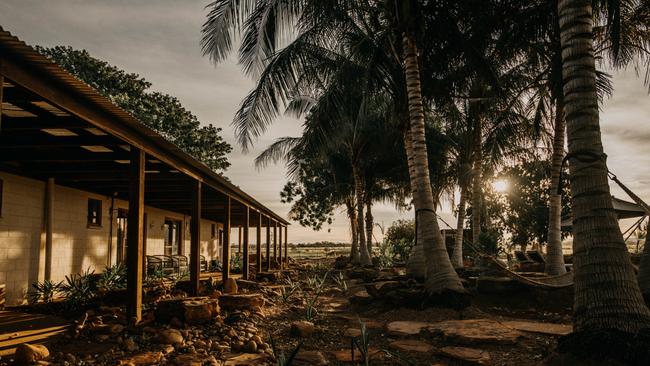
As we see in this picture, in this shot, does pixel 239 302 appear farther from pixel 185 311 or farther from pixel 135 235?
pixel 135 235

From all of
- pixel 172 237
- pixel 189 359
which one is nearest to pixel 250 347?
pixel 189 359

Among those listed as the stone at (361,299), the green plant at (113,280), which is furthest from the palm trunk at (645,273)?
the green plant at (113,280)

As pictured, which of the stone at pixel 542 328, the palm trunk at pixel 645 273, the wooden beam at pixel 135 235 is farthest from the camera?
the wooden beam at pixel 135 235

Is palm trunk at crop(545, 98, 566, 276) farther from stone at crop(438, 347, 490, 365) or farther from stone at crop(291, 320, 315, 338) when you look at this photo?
stone at crop(291, 320, 315, 338)

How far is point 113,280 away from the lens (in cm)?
940

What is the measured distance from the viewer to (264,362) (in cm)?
439

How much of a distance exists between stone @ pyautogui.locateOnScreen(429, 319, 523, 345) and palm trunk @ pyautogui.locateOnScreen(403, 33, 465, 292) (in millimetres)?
1753

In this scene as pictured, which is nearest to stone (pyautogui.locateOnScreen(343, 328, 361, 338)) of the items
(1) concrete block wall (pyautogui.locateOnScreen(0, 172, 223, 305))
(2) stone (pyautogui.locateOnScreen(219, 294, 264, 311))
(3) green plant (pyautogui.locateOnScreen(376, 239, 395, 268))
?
(2) stone (pyautogui.locateOnScreen(219, 294, 264, 311))

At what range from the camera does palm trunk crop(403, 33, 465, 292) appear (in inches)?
285

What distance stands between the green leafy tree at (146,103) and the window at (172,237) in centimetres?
717

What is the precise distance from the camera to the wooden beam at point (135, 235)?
5902 mm

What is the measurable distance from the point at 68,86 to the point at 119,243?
953cm

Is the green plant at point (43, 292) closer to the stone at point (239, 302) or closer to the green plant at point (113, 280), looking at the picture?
the green plant at point (113, 280)

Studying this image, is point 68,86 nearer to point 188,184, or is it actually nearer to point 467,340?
point 467,340
